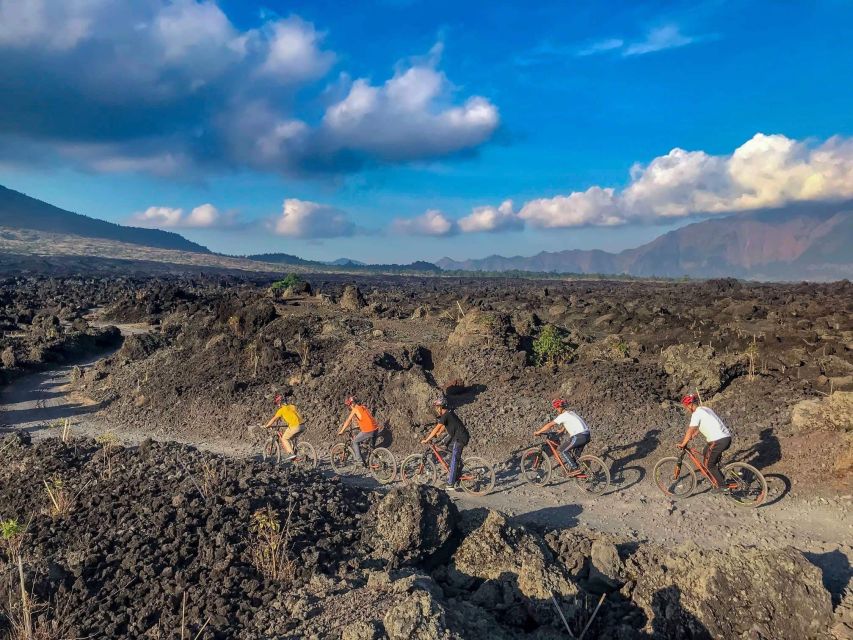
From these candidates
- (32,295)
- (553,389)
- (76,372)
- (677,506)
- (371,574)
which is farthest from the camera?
(32,295)

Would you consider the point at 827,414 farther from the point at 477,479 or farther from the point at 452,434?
the point at 452,434

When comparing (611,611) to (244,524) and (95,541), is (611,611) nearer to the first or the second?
(244,524)

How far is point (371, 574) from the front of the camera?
672cm

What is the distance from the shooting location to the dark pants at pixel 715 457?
9.45m

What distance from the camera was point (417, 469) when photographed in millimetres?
11234

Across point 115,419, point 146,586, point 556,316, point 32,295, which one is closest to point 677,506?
point 146,586

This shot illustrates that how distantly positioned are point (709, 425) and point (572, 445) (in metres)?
2.35

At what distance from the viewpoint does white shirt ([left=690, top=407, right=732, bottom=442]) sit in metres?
9.42

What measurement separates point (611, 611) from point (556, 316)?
33.5 metres

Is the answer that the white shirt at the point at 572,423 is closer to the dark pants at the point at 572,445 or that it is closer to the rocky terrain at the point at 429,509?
the dark pants at the point at 572,445

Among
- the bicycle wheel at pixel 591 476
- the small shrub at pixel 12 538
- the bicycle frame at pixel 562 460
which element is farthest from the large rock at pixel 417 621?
the small shrub at pixel 12 538

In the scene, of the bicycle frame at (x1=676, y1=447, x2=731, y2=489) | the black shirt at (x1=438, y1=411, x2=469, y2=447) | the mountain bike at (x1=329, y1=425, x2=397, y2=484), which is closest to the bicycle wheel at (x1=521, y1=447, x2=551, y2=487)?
the black shirt at (x1=438, y1=411, x2=469, y2=447)

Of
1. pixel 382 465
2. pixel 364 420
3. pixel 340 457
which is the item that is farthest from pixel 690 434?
pixel 340 457

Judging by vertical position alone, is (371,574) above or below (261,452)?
above
